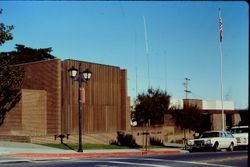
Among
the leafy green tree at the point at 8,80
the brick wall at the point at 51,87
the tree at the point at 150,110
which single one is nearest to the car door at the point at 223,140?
the brick wall at the point at 51,87

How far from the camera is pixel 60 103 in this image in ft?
121

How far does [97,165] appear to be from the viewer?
60.6ft

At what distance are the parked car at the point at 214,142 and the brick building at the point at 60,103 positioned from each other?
7433 mm

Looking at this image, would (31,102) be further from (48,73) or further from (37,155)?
(37,155)

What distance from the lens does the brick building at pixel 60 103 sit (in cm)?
3544

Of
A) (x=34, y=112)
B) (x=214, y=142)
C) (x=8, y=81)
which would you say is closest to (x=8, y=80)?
(x=8, y=81)

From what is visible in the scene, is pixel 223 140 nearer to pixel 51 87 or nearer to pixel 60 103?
pixel 60 103

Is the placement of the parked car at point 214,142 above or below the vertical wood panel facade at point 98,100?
below

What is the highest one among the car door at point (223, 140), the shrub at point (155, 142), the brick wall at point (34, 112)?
the brick wall at point (34, 112)

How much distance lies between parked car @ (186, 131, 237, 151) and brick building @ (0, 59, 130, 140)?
24.4ft

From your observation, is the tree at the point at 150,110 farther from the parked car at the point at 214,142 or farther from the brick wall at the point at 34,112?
the brick wall at the point at 34,112

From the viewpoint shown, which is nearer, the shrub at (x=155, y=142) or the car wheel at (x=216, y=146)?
the car wheel at (x=216, y=146)

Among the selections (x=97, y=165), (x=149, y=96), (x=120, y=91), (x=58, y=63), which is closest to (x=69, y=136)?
(x=58, y=63)

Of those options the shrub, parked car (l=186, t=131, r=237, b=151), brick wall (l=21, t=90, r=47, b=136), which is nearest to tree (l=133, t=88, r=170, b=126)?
the shrub
